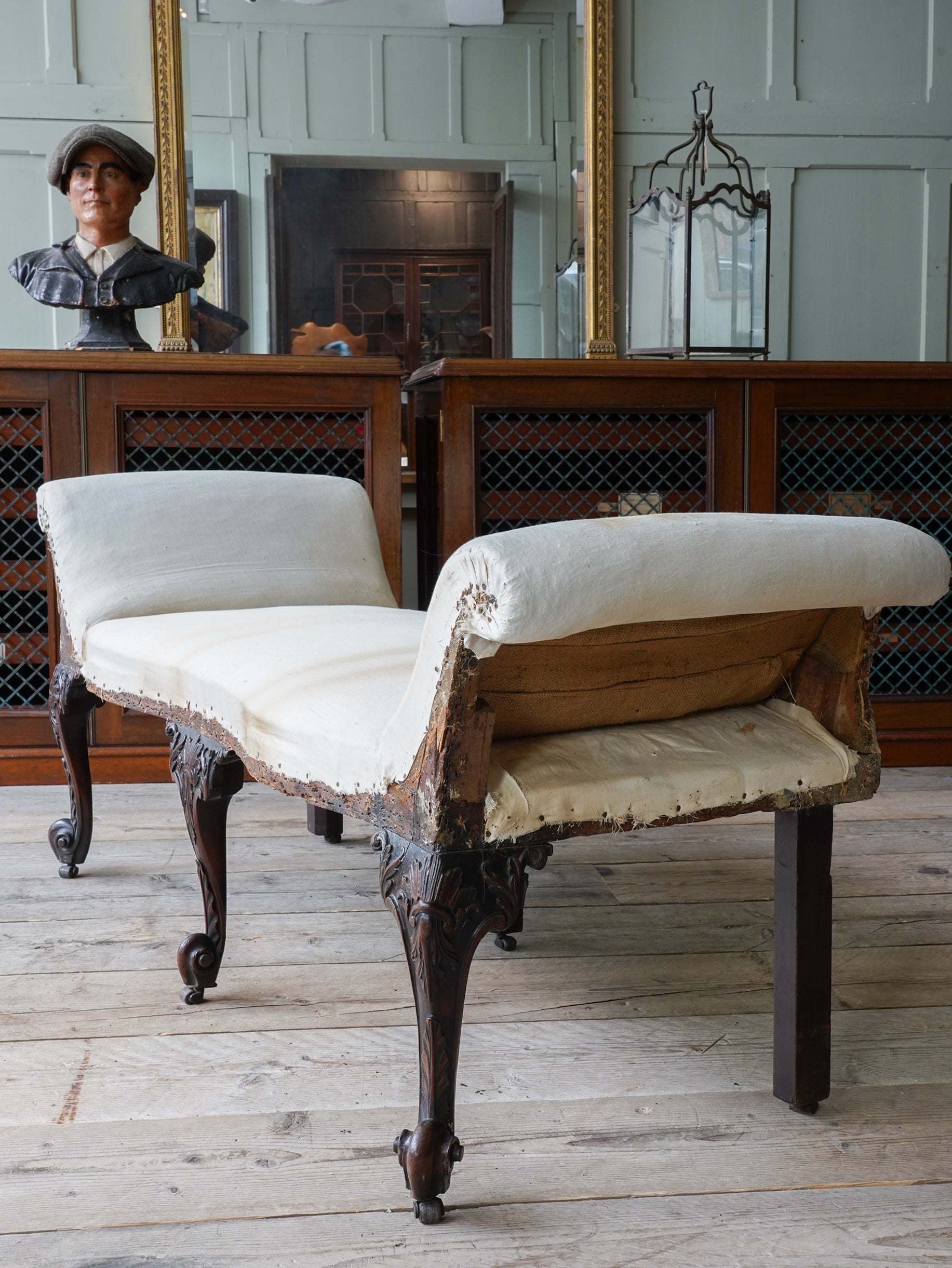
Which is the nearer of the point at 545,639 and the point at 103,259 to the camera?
the point at 545,639

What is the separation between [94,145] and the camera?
8.27 feet

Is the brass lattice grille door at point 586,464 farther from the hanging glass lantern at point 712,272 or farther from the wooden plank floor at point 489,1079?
the wooden plank floor at point 489,1079

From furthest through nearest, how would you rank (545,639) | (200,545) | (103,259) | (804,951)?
(103,259)
(200,545)
(804,951)
(545,639)

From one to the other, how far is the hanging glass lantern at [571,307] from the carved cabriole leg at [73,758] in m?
1.72

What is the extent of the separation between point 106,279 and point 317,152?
773 millimetres

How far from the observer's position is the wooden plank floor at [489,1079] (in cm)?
100

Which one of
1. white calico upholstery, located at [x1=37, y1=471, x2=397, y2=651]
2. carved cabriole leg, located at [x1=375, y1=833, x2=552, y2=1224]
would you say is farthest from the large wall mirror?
carved cabriole leg, located at [x1=375, y1=833, x2=552, y2=1224]

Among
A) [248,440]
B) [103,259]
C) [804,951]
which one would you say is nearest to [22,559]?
[248,440]

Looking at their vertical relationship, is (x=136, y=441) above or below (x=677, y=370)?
below

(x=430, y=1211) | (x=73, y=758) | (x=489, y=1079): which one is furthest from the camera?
(x=73, y=758)

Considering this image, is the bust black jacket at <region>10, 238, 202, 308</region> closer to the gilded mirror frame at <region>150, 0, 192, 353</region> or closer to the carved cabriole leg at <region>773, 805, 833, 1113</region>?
the gilded mirror frame at <region>150, 0, 192, 353</region>

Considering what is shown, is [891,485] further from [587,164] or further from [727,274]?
[587,164]

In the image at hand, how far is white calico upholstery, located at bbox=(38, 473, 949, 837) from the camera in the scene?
35.5 inches

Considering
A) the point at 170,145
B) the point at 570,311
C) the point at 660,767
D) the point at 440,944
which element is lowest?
the point at 440,944
